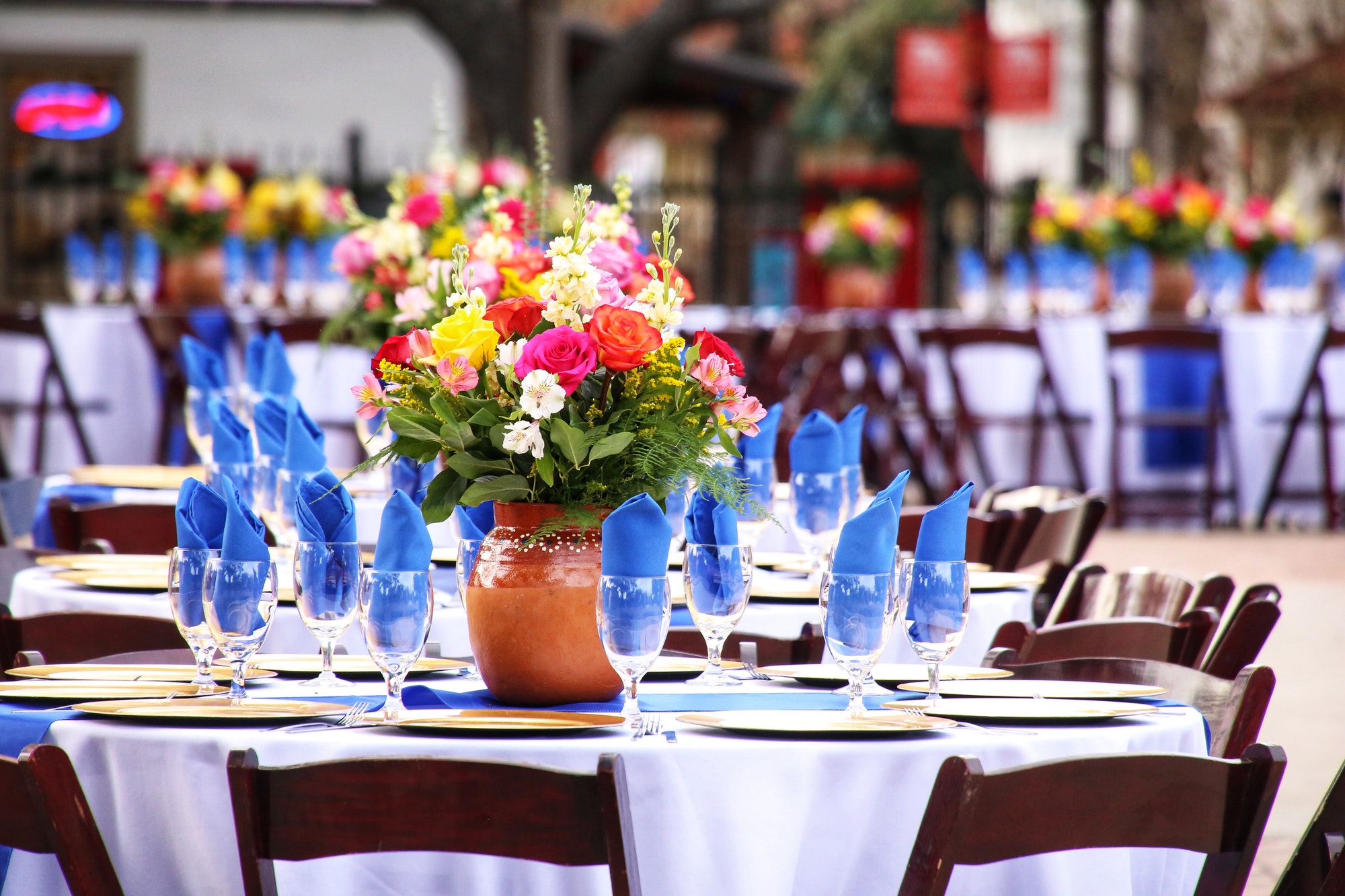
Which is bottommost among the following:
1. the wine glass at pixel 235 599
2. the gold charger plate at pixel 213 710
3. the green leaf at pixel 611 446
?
the gold charger plate at pixel 213 710

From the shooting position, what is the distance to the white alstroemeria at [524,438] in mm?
2102

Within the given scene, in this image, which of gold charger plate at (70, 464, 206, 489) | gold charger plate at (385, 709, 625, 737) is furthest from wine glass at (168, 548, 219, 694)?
gold charger plate at (70, 464, 206, 489)

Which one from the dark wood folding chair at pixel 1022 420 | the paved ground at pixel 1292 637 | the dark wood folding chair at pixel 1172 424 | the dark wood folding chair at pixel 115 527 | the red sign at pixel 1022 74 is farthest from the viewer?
the red sign at pixel 1022 74

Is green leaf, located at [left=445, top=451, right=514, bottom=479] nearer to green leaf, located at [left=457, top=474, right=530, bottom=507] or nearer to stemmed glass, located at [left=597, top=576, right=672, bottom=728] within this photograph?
green leaf, located at [left=457, top=474, right=530, bottom=507]

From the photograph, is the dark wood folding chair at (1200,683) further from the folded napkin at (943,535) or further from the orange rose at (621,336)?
the orange rose at (621,336)

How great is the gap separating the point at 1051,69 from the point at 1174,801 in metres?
12.9

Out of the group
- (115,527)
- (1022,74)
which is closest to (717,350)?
(115,527)

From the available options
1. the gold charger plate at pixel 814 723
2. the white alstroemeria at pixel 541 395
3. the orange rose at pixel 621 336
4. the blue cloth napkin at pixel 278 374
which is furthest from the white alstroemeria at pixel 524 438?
the blue cloth napkin at pixel 278 374

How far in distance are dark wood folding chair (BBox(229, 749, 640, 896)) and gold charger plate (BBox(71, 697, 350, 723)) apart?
247 millimetres

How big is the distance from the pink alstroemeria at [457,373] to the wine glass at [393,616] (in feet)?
0.73

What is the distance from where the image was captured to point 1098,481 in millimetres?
9156

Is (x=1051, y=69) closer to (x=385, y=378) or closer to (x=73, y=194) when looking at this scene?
(x=73, y=194)

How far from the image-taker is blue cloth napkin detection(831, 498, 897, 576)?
216 cm

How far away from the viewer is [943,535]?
7.40ft
